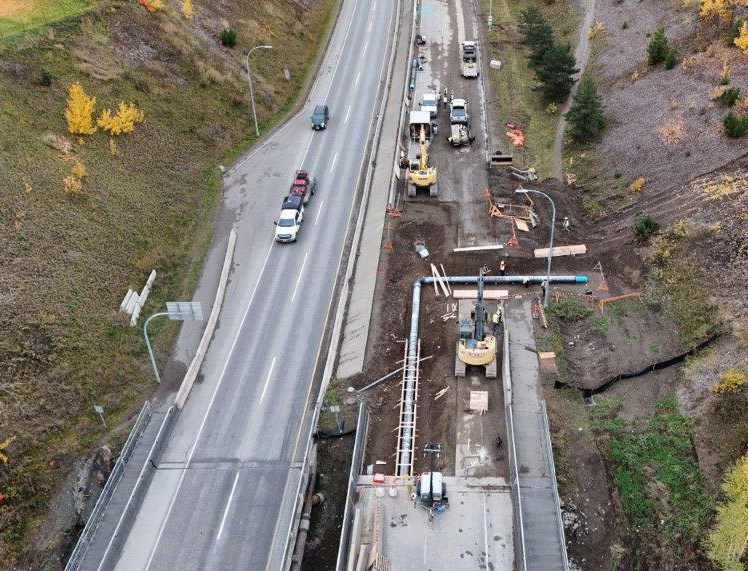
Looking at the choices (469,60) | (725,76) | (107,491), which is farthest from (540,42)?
(107,491)

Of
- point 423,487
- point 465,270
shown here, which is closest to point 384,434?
point 423,487

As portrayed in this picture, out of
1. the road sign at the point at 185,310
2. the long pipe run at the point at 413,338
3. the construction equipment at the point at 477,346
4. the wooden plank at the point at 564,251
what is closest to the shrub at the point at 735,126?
the wooden plank at the point at 564,251

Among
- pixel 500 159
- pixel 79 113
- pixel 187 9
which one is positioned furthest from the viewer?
pixel 187 9

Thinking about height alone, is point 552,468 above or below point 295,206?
below

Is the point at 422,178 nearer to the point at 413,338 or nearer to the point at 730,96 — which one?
the point at 413,338

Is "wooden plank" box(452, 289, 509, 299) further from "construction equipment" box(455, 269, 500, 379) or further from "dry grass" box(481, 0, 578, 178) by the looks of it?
"dry grass" box(481, 0, 578, 178)

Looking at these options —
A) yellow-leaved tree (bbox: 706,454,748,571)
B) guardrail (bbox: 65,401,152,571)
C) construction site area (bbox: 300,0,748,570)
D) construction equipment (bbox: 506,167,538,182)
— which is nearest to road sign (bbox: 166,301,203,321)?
guardrail (bbox: 65,401,152,571)

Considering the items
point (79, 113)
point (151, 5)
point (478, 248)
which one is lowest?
point (478, 248)
